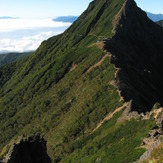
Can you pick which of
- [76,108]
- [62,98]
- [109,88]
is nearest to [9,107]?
[62,98]

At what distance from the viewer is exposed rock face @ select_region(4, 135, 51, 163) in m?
51.3

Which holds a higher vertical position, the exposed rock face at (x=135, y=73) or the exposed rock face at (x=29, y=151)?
the exposed rock face at (x=135, y=73)

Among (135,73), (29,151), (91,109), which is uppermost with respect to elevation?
(135,73)

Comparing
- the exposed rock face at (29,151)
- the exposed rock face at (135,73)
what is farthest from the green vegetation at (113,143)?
the exposed rock face at (29,151)

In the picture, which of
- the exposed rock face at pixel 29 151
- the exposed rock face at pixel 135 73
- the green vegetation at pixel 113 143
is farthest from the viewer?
the exposed rock face at pixel 135 73

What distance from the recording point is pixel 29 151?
53.8 metres

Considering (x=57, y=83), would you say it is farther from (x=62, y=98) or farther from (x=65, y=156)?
(x=65, y=156)

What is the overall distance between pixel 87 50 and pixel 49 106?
47569 millimetres

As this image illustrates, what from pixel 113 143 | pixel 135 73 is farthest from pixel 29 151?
pixel 135 73

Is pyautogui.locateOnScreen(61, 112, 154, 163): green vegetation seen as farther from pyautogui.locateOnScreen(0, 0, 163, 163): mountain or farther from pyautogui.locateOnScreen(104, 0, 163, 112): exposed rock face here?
pyautogui.locateOnScreen(104, 0, 163, 112): exposed rock face

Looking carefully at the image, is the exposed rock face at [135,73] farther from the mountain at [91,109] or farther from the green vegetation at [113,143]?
the green vegetation at [113,143]

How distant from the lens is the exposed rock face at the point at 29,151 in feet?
168

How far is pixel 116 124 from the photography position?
77.5 meters

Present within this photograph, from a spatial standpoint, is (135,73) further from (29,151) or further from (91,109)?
(29,151)
